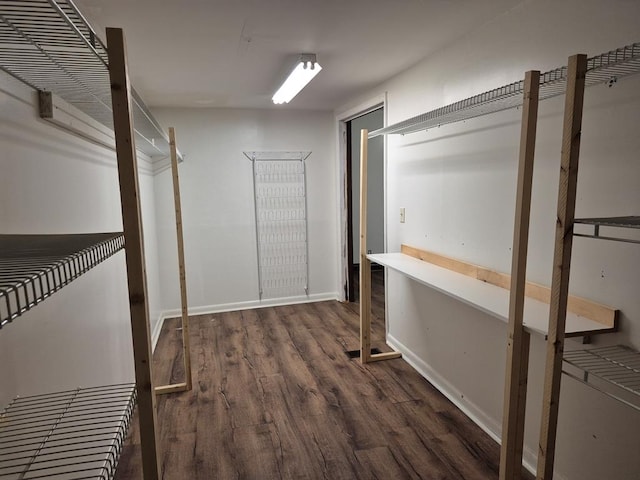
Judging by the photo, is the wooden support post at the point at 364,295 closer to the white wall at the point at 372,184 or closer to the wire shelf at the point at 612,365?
the wire shelf at the point at 612,365

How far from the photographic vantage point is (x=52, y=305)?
1.43 m

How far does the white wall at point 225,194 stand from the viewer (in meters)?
4.39

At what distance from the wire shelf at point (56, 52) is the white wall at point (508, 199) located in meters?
1.76

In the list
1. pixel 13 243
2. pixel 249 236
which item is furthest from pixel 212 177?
pixel 13 243

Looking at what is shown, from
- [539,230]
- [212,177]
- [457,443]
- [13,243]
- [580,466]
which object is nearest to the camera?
[13,243]

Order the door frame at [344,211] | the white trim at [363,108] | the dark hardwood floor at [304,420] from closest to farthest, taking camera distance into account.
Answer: the dark hardwood floor at [304,420], the white trim at [363,108], the door frame at [344,211]

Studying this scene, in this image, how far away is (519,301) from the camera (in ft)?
5.10

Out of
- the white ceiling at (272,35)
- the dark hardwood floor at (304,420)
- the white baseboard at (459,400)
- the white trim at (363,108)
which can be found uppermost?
the white ceiling at (272,35)

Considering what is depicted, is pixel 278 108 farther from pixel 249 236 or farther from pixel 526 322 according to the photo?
pixel 526 322

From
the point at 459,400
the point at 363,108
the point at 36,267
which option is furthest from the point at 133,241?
the point at 363,108

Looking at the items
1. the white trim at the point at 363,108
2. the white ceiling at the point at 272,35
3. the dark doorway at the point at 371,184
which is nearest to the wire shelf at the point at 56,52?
the white ceiling at the point at 272,35

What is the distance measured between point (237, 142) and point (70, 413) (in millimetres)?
3760

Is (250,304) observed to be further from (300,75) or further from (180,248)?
(300,75)

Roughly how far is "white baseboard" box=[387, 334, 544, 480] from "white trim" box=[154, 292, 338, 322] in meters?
1.58
